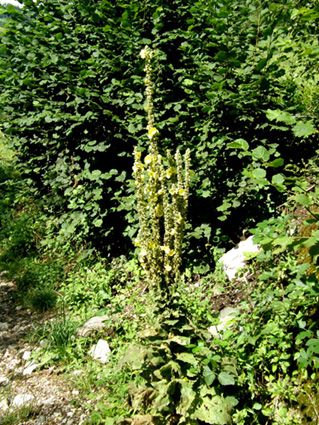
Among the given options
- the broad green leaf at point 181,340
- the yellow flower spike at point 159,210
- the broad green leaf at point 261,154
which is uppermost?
the broad green leaf at point 261,154

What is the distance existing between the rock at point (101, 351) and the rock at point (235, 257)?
134 cm

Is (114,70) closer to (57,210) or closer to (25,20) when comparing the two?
(25,20)

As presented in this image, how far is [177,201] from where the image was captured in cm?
227

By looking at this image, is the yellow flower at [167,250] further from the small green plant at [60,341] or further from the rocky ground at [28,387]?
the small green plant at [60,341]

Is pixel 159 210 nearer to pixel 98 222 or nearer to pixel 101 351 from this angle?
pixel 101 351

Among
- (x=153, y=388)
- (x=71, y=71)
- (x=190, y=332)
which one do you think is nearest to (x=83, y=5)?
(x=71, y=71)

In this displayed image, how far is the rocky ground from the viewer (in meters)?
2.54

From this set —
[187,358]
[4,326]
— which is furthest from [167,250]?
[4,326]

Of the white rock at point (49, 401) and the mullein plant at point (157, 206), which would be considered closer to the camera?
the mullein plant at point (157, 206)

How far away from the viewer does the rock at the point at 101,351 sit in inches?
119

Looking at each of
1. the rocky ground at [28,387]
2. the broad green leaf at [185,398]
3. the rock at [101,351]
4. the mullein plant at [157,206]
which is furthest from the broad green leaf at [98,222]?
the broad green leaf at [185,398]

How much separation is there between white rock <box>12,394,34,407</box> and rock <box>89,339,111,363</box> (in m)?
0.59

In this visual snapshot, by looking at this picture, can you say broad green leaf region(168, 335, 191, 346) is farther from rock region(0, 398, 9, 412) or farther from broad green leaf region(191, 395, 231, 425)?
rock region(0, 398, 9, 412)

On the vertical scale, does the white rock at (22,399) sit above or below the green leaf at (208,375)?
below
